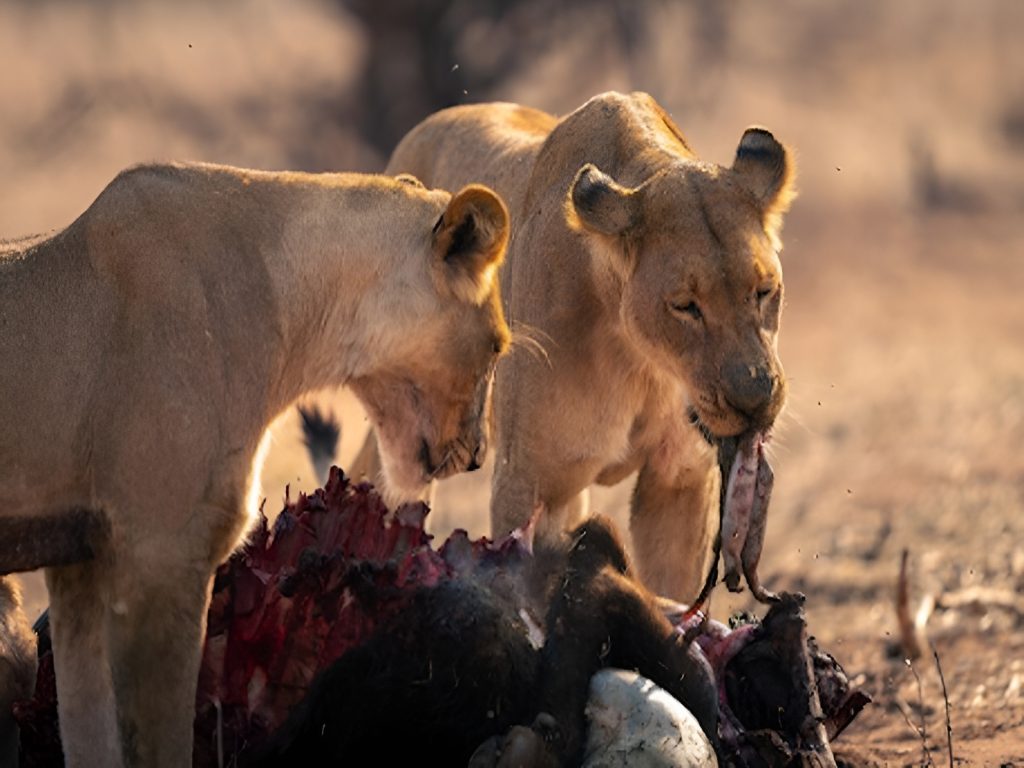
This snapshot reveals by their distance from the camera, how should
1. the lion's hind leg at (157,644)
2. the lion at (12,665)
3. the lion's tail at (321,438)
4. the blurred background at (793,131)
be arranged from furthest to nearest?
the blurred background at (793,131) < the lion's tail at (321,438) < the lion at (12,665) < the lion's hind leg at (157,644)

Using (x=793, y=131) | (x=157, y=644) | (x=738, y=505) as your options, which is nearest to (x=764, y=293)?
(x=738, y=505)

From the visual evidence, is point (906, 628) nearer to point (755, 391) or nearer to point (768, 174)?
point (768, 174)

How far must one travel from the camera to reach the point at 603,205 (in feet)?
18.2

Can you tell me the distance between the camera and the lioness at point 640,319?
17.3ft

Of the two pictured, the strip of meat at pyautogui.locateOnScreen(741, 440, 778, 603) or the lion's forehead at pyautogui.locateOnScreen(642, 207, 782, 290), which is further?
the lion's forehead at pyautogui.locateOnScreen(642, 207, 782, 290)

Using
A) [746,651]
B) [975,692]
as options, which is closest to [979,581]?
[975,692]

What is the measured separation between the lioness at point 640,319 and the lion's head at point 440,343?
579 mm

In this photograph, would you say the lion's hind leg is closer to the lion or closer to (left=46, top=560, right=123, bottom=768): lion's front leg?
(left=46, top=560, right=123, bottom=768): lion's front leg

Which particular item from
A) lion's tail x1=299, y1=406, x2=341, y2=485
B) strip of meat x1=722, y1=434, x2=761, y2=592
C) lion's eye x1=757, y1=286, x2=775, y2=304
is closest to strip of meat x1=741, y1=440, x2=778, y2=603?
strip of meat x1=722, y1=434, x2=761, y2=592

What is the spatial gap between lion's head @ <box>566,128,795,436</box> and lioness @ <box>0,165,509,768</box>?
1.98 feet

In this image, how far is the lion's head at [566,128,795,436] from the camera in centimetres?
518

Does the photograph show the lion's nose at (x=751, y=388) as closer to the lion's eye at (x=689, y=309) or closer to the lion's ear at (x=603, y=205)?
the lion's eye at (x=689, y=309)

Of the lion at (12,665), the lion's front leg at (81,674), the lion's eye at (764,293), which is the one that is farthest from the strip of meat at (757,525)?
the lion at (12,665)

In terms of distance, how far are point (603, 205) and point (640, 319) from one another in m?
0.33
